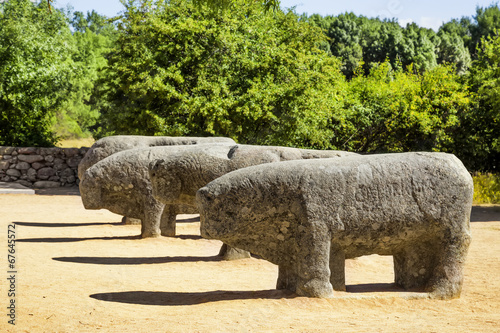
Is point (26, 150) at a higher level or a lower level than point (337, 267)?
higher

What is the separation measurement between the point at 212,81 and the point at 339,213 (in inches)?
589

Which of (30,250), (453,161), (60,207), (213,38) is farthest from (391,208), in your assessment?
(213,38)

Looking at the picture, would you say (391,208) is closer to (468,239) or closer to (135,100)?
(468,239)

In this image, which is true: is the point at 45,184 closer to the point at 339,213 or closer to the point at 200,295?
the point at 200,295

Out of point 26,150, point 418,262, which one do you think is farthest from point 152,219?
point 26,150

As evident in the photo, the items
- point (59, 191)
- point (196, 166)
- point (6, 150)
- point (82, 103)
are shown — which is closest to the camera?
point (196, 166)

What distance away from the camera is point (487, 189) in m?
21.6

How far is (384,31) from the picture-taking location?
46562mm

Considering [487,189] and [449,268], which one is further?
[487,189]

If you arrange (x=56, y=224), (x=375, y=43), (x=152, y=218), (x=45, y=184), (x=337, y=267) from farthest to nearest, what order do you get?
(x=375, y=43)
(x=45, y=184)
(x=56, y=224)
(x=152, y=218)
(x=337, y=267)

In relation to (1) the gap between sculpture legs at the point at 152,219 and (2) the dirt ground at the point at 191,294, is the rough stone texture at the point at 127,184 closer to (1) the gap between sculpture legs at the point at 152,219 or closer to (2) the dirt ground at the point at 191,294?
(1) the gap between sculpture legs at the point at 152,219

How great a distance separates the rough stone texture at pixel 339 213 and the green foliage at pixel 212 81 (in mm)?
13395

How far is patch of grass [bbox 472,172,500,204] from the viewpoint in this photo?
69.8ft

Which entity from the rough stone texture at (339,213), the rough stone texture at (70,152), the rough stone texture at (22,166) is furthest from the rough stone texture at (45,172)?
the rough stone texture at (339,213)
